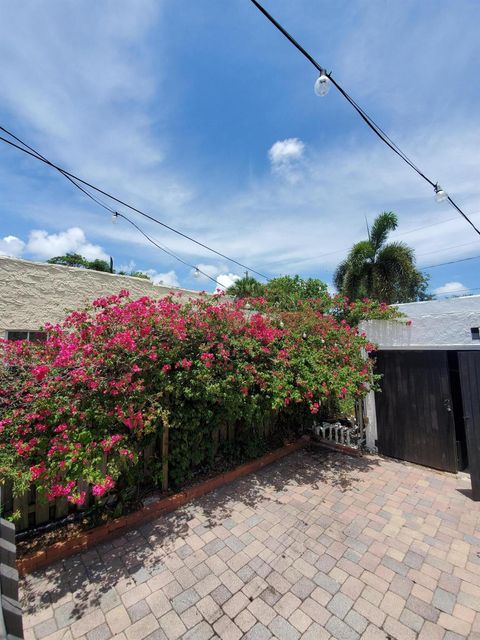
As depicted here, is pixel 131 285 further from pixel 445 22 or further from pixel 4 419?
pixel 445 22

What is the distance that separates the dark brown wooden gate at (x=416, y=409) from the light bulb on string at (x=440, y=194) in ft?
12.1

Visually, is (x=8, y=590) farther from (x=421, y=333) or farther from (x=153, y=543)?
(x=421, y=333)

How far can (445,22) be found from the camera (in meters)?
3.91

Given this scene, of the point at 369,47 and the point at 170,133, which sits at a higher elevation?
the point at 170,133

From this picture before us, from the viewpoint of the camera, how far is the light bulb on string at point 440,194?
6.28 m

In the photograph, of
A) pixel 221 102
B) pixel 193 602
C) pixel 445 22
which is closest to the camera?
pixel 193 602

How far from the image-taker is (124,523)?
3.58 m

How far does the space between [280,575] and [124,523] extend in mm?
1999

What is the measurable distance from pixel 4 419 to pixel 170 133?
272 inches

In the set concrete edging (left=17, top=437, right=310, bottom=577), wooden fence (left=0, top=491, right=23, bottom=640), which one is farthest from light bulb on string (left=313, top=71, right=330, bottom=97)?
concrete edging (left=17, top=437, right=310, bottom=577)

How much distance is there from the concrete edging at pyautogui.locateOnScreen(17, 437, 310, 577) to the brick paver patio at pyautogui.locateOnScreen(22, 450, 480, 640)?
11cm

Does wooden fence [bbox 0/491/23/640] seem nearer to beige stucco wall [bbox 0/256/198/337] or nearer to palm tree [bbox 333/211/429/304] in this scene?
beige stucco wall [bbox 0/256/198/337]

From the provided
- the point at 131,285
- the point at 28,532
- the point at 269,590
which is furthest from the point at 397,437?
the point at 131,285

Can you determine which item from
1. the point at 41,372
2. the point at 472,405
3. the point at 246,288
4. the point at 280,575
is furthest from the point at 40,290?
the point at 246,288
